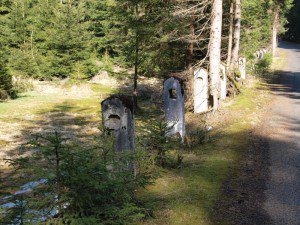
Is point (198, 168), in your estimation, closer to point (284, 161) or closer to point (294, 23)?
point (284, 161)

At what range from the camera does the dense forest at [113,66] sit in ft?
13.7

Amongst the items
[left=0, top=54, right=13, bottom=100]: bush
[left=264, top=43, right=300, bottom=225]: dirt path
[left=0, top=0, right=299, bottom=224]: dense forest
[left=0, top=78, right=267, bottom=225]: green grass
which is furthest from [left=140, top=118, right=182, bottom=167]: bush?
[left=0, top=54, right=13, bottom=100]: bush

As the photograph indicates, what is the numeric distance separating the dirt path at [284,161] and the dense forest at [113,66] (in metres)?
2.51

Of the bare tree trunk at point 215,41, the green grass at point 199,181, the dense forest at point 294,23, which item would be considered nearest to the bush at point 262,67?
the bare tree trunk at point 215,41

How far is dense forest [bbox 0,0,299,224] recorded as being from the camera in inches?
164

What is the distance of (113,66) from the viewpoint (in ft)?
108

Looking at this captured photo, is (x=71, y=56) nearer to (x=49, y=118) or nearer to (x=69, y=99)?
(x=69, y=99)

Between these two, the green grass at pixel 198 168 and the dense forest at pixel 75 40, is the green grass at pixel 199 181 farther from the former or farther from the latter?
the dense forest at pixel 75 40

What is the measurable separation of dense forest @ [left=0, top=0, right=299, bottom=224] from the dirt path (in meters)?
2.51

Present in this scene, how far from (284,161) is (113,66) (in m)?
25.2

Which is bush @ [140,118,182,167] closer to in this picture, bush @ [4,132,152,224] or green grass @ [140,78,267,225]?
green grass @ [140,78,267,225]

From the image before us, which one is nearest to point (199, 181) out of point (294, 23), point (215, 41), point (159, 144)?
point (159, 144)

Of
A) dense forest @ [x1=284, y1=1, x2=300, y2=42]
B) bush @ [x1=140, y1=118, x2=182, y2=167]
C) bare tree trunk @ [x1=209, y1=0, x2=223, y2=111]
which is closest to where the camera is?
bush @ [x1=140, y1=118, x2=182, y2=167]

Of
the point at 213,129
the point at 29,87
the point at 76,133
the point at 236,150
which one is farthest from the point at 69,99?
the point at 236,150
